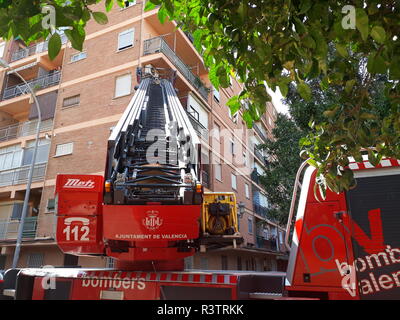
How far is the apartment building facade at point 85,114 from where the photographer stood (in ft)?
59.4

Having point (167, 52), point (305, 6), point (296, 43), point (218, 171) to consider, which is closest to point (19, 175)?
point (167, 52)

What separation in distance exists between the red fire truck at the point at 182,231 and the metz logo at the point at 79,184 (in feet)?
0.05

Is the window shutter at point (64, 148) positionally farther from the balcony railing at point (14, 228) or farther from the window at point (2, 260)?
the window at point (2, 260)

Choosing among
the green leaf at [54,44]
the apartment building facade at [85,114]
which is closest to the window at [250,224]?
the apartment building facade at [85,114]

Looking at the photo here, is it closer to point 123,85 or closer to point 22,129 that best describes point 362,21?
point 123,85

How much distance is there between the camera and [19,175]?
20453mm

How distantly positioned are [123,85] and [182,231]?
1514 cm

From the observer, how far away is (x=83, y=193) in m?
5.21

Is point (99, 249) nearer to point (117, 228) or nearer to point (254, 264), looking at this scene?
point (117, 228)

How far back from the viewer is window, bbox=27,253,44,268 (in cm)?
1830

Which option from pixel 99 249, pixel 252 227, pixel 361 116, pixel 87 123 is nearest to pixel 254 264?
pixel 252 227

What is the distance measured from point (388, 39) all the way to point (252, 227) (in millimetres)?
26318

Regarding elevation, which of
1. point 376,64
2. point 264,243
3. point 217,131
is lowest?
point 376,64

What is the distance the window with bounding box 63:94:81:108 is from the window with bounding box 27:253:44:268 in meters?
8.64
